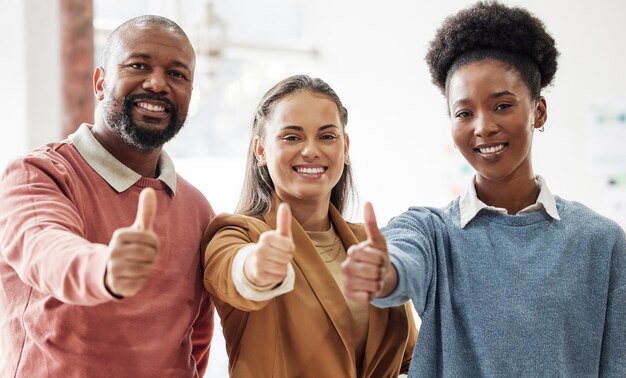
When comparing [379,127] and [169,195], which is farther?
[379,127]

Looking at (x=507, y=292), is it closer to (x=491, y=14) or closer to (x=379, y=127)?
(x=491, y=14)

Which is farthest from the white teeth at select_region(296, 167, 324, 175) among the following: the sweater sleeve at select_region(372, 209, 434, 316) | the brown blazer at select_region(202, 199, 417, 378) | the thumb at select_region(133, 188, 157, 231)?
the thumb at select_region(133, 188, 157, 231)

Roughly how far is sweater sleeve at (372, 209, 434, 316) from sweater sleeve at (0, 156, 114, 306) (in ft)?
1.71

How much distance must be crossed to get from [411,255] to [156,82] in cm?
67

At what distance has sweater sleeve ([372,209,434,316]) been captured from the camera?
4.42ft

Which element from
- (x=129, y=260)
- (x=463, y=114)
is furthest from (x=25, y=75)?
(x=129, y=260)

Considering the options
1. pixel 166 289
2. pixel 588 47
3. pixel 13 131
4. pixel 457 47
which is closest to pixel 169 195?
pixel 166 289

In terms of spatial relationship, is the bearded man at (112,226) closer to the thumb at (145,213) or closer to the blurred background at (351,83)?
the thumb at (145,213)

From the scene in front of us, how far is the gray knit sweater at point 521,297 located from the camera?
146cm

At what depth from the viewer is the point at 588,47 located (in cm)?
438

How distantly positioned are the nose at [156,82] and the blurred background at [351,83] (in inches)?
67.0

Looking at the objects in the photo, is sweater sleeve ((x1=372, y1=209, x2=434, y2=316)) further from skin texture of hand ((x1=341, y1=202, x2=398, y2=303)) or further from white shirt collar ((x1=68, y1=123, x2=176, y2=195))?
white shirt collar ((x1=68, y1=123, x2=176, y2=195))

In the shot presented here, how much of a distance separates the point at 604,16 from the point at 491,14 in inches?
120

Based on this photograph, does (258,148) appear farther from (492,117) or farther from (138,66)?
(492,117)
